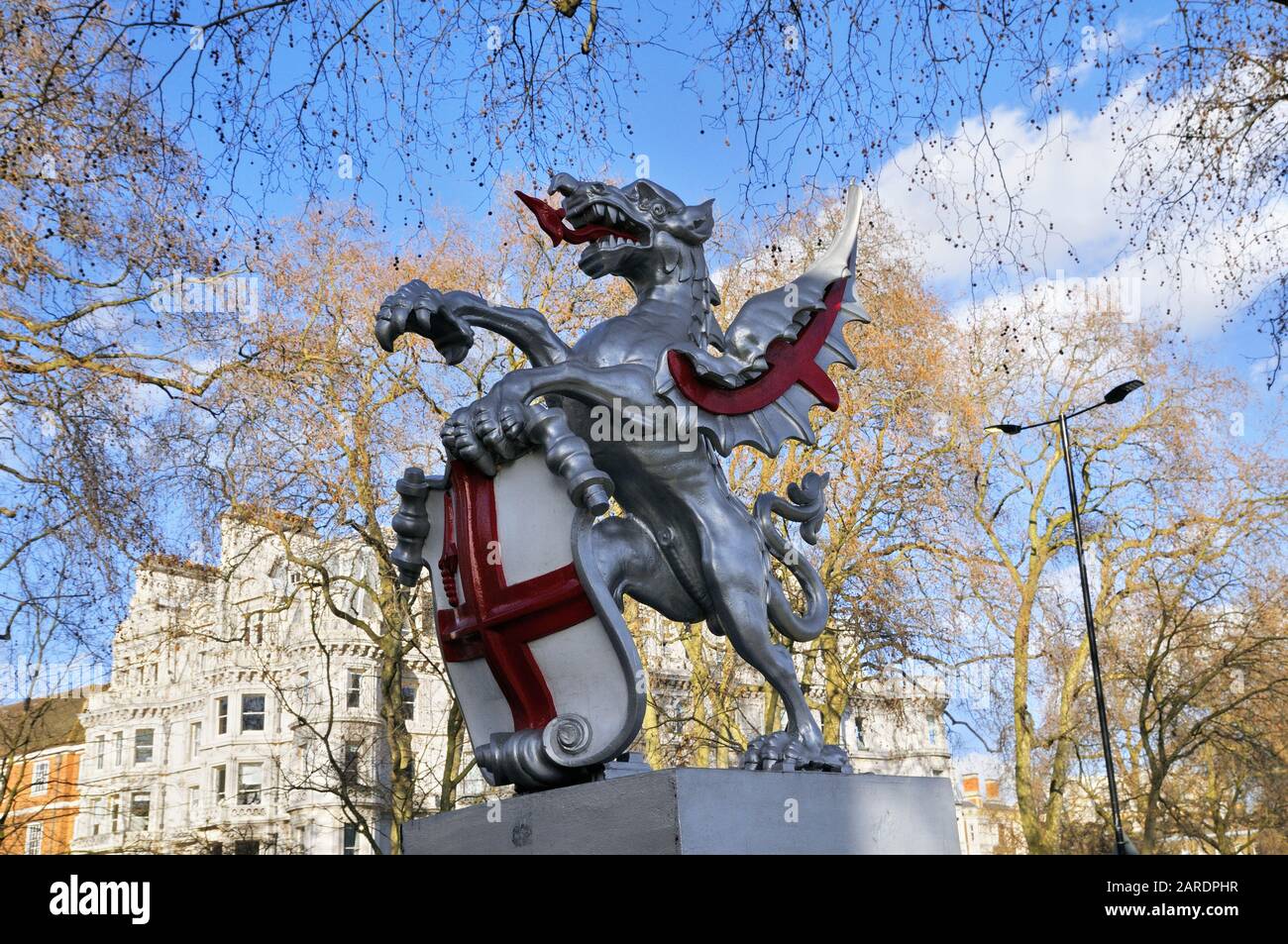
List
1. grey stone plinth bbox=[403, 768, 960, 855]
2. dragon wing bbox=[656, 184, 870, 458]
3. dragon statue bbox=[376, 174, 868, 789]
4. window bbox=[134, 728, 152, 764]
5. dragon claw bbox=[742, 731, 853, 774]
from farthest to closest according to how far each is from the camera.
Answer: window bbox=[134, 728, 152, 764], dragon wing bbox=[656, 184, 870, 458], dragon claw bbox=[742, 731, 853, 774], dragon statue bbox=[376, 174, 868, 789], grey stone plinth bbox=[403, 768, 960, 855]

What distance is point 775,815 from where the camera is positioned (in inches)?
194

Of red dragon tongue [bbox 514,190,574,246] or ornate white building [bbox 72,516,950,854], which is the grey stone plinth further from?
ornate white building [bbox 72,516,950,854]

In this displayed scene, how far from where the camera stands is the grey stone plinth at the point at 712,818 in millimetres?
4578

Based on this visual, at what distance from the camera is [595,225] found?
19.3 feet

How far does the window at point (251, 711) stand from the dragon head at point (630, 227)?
1383 inches

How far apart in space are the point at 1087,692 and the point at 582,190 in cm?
2005

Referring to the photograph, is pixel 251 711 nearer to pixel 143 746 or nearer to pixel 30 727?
pixel 143 746

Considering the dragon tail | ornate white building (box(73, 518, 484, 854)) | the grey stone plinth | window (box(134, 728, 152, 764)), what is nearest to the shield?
the grey stone plinth

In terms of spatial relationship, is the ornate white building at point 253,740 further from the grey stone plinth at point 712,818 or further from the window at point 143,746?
the grey stone plinth at point 712,818

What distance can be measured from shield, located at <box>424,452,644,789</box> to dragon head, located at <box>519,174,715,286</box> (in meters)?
1.23

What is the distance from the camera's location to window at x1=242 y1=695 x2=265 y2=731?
38.7 meters

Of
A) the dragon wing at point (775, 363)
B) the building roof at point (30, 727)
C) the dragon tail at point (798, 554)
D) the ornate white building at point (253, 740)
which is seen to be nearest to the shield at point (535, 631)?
the dragon wing at point (775, 363)

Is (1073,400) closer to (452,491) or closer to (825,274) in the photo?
(825,274)
